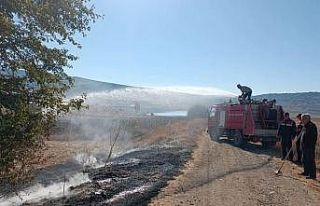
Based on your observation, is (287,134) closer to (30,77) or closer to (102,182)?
(102,182)

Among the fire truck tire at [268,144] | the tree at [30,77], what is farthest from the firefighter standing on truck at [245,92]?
the tree at [30,77]

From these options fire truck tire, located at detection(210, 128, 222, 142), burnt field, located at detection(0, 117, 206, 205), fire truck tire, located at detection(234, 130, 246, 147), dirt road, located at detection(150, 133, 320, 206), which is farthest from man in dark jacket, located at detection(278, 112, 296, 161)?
fire truck tire, located at detection(210, 128, 222, 142)

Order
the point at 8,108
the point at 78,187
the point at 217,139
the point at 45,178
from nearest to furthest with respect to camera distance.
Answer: the point at 8,108
the point at 78,187
the point at 45,178
the point at 217,139

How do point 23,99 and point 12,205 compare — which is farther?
point 12,205

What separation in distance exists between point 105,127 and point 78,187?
142ft

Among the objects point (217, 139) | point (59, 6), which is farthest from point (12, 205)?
point (217, 139)

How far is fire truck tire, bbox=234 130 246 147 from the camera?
28.7 meters

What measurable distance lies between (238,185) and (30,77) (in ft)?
24.3

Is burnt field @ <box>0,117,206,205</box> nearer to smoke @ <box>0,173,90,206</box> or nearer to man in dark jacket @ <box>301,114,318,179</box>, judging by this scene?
smoke @ <box>0,173,90,206</box>

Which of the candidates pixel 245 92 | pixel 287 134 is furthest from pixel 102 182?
pixel 245 92

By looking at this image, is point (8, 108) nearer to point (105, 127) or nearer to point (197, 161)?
point (197, 161)

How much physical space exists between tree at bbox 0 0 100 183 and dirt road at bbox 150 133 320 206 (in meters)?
3.57

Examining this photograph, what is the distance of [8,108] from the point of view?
35.4 ft

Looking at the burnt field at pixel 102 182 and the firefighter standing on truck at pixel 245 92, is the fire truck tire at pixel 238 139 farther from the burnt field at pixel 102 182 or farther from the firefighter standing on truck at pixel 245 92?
the burnt field at pixel 102 182
